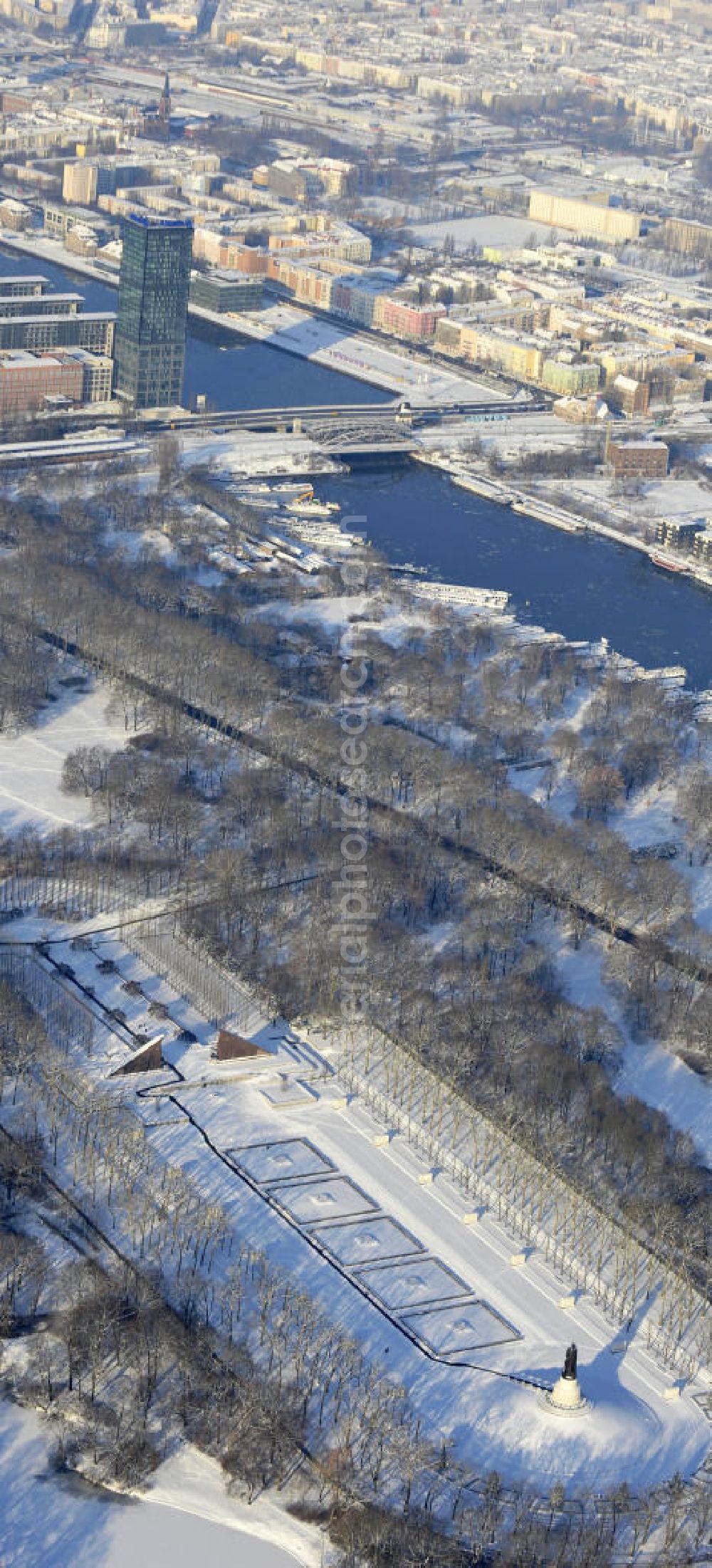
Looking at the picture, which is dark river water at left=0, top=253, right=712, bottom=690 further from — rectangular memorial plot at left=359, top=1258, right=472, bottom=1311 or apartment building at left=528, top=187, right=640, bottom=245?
apartment building at left=528, top=187, right=640, bottom=245

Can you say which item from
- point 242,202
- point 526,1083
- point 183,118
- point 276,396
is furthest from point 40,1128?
point 183,118

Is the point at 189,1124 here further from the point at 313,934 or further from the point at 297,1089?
the point at 313,934

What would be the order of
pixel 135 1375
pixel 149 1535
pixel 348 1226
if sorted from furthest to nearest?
pixel 348 1226
pixel 135 1375
pixel 149 1535

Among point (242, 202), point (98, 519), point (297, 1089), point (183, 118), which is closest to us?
point (297, 1089)

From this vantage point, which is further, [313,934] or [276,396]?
[276,396]

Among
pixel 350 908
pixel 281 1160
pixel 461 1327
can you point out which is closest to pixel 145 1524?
pixel 461 1327

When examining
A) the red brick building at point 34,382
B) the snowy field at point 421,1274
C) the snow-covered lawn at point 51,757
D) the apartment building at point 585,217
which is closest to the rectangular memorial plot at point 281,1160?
the snowy field at point 421,1274
